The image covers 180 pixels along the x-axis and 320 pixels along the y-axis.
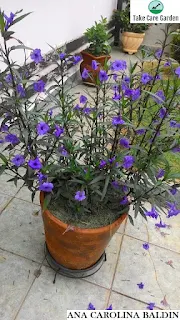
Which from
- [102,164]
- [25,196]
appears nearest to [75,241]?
[102,164]

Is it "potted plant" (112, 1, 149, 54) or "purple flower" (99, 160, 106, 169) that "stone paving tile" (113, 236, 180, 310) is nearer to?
"purple flower" (99, 160, 106, 169)

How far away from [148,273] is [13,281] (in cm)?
85

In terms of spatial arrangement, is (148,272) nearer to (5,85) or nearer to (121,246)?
(121,246)

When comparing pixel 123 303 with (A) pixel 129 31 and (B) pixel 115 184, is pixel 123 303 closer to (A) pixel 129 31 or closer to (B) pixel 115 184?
(B) pixel 115 184

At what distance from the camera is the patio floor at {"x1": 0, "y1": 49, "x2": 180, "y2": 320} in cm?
168

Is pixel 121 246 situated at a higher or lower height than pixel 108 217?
lower

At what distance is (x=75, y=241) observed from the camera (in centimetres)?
155

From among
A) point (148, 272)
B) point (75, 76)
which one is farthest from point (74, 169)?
point (75, 76)

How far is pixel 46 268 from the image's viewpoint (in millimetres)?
1846

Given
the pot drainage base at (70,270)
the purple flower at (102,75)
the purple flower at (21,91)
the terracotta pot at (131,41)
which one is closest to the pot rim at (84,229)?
the pot drainage base at (70,270)

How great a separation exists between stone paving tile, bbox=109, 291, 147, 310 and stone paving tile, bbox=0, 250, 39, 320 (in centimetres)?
49

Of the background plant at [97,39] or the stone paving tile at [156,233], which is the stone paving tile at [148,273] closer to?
the stone paving tile at [156,233]

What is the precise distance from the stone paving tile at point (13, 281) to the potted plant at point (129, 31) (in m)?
5.39

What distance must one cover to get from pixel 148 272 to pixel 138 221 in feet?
1.44
